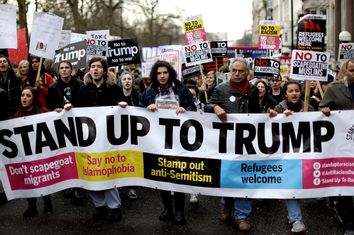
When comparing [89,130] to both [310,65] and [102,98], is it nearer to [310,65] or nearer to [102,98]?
[102,98]

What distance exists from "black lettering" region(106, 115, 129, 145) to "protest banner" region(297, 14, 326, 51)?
2370mm

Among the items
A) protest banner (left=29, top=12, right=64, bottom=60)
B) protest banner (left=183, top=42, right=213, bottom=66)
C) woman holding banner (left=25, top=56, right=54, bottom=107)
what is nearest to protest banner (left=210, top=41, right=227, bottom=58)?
protest banner (left=183, top=42, right=213, bottom=66)

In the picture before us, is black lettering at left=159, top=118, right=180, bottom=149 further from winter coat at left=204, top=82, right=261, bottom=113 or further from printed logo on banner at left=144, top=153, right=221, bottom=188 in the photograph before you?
winter coat at left=204, top=82, right=261, bottom=113

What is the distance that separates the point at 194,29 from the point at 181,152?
513 cm

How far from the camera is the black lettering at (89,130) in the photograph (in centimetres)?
611

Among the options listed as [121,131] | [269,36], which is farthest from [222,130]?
[269,36]

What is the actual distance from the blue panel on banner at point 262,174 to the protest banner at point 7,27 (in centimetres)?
370

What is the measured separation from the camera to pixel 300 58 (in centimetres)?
Answer: 664

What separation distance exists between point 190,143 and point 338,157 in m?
1.63

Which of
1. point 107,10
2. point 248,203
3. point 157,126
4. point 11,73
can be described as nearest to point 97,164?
point 157,126

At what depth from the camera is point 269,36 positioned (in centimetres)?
1283

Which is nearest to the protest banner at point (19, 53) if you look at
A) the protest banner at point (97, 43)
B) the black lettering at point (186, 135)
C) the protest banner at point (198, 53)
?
the protest banner at point (97, 43)

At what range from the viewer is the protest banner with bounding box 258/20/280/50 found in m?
12.8

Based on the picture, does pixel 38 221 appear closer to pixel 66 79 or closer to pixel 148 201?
pixel 148 201
